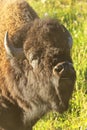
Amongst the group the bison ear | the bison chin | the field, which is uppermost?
the bison ear

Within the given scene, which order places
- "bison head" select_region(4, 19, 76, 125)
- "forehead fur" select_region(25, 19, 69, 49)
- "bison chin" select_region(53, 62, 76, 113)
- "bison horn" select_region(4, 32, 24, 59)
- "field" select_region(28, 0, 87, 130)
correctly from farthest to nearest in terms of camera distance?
1. "field" select_region(28, 0, 87, 130)
2. "bison horn" select_region(4, 32, 24, 59)
3. "forehead fur" select_region(25, 19, 69, 49)
4. "bison head" select_region(4, 19, 76, 125)
5. "bison chin" select_region(53, 62, 76, 113)

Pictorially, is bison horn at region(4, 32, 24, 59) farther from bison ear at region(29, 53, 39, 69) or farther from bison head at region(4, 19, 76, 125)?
bison ear at region(29, 53, 39, 69)

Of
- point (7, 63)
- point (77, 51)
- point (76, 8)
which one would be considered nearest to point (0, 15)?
point (7, 63)

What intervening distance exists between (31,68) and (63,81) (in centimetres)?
45

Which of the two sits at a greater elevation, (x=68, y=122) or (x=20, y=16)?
(x=20, y=16)

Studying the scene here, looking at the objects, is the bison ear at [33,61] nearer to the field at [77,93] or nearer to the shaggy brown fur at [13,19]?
the shaggy brown fur at [13,19]

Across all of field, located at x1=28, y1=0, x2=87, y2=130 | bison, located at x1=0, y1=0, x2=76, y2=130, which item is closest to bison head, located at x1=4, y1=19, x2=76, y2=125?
bison, located at x1=0, y1=0, x2=76, y2=130

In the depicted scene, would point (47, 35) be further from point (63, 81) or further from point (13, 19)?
point (13, 19)

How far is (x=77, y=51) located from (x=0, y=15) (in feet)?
6.14

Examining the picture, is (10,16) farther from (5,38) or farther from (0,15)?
(5,38)

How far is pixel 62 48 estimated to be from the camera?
6.29 metres

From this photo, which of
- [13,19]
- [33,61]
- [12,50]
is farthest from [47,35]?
[13,19]

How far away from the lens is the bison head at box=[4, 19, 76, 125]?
6203mm

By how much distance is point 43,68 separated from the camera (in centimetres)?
631
